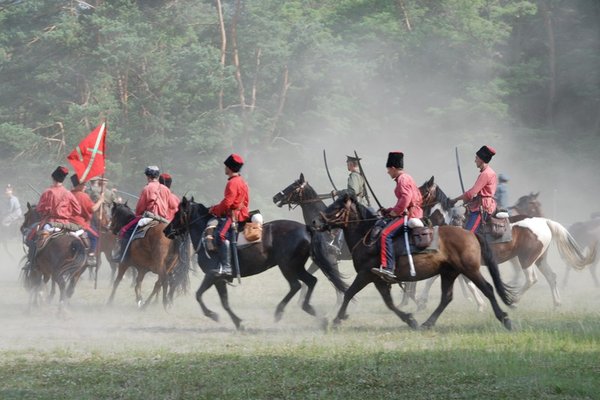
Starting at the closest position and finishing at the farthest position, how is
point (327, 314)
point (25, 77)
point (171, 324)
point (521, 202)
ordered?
point (171, 324) < point (327, 314) < point (521, 202) < point (25, 77)

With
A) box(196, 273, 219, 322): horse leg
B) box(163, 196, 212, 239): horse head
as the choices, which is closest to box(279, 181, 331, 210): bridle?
box(163, 196, 212, 239): horse head

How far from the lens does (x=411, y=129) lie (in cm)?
5116

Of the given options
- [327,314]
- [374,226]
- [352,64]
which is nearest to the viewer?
[374,226]

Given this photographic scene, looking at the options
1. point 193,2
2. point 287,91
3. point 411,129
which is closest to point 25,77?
point 193,2

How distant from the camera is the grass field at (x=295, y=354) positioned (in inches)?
394

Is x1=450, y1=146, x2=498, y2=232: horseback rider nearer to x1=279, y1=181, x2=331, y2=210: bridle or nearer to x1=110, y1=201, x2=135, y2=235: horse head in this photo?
x1=279, y1=181, x2=331, y2=210: bridle

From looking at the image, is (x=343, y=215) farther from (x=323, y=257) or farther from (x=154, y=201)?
(x=154, y=201)

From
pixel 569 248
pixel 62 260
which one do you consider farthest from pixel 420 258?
pixel 62 260

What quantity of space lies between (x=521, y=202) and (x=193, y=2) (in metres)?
28.2

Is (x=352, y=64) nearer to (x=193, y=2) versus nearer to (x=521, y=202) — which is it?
(x=193, y=2)

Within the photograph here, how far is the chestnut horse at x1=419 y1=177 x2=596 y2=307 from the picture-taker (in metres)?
17.0

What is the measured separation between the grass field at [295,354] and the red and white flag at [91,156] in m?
2.43

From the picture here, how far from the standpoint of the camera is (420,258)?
14.2 metres

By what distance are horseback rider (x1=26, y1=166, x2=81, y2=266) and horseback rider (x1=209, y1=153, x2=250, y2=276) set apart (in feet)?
10.5
